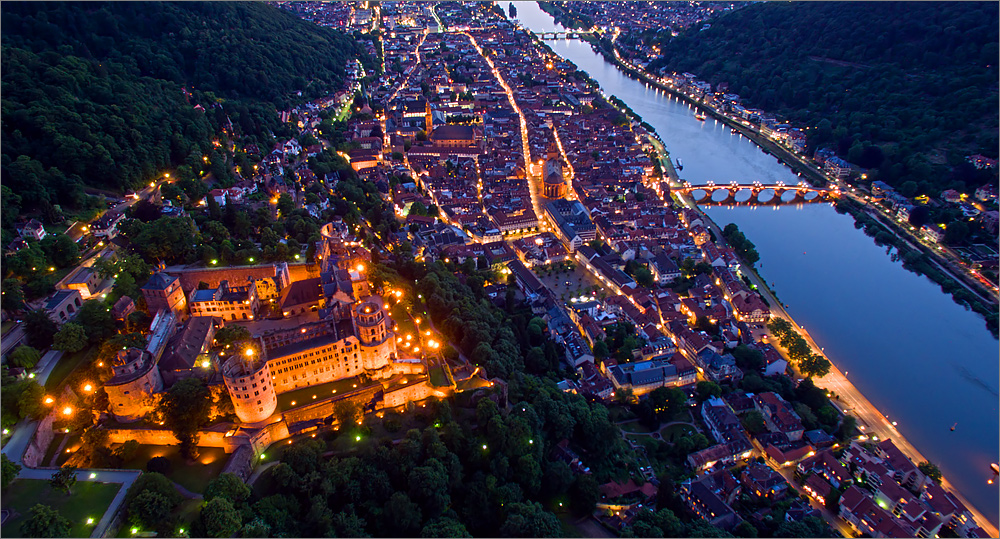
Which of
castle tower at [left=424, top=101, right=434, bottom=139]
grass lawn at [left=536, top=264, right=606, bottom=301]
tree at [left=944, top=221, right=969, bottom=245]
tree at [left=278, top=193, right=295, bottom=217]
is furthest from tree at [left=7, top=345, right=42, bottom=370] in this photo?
tree at [left=944, top=221, right=969, bottom=245]

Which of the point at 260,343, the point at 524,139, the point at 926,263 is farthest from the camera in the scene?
the point at 524,139

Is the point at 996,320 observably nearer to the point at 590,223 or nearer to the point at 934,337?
the point at 934,337

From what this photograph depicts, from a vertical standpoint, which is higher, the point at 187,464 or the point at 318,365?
the point at 318,365

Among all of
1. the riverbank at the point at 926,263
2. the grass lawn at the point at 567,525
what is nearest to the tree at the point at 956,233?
the riverbank at the point at 926,263

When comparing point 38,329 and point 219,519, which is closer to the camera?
point 219,519

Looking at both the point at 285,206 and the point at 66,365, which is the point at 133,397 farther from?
the point at 285,206

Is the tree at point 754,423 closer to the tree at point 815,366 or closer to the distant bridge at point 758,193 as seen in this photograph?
the tree at point 815,366

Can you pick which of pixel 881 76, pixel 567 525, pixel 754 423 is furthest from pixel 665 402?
pixel 881 76
